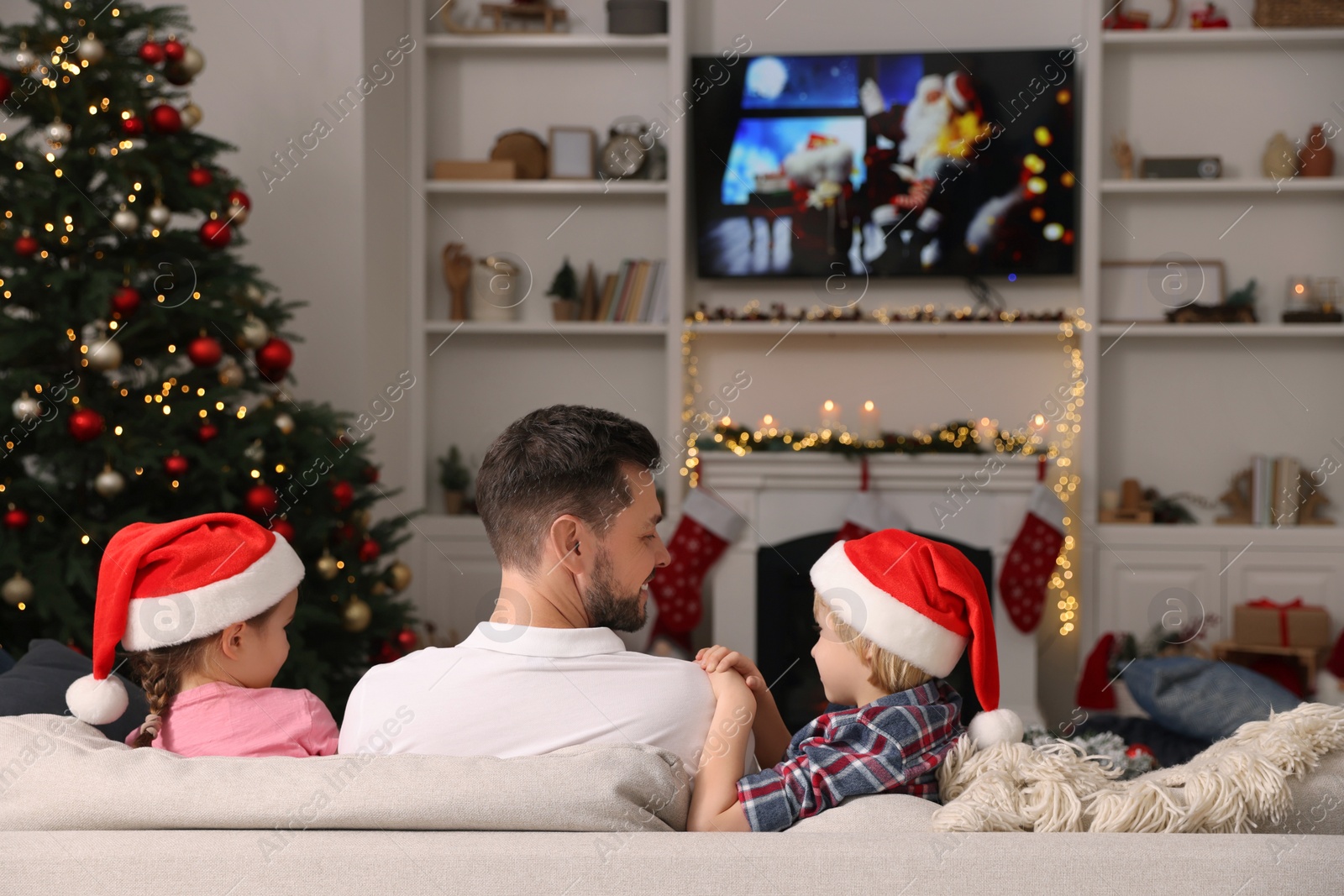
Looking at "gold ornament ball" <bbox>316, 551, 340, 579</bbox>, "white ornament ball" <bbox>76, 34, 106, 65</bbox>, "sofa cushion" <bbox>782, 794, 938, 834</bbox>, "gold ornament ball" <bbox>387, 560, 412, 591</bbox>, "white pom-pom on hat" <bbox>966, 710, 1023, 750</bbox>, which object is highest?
"white ornament ball" <bbox>76, 34, 106, 65</bbox>

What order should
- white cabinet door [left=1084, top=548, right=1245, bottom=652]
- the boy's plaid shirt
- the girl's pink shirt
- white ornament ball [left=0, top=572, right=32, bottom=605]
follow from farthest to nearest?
white cabinet door [left=1084, top=548, right=1245, bottom=652]
white ornament ball [left=0, top=572, right=32, bottom=605]
the girl's pink shirt
the boy's plaid shirt

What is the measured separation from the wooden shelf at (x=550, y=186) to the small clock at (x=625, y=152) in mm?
41

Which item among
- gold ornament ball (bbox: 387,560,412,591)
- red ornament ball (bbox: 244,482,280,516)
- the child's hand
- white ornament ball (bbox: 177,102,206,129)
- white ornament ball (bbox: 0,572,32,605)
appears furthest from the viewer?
gold ornament ball (bbox: 387,560,412,591)

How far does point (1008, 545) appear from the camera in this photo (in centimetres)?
383

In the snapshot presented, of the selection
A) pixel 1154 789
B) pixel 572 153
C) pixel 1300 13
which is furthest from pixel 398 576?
pixel 1300 13

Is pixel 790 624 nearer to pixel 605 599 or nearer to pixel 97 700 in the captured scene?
pixel 605 599

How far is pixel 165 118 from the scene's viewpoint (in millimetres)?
2762

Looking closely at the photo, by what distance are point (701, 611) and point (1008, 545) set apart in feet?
3.65

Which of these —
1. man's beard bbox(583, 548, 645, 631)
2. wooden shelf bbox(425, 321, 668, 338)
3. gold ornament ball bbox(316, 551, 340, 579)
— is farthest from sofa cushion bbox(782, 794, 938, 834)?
wooden shelf bbox(425, 321, 668, 338)

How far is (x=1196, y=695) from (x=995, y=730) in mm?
2016

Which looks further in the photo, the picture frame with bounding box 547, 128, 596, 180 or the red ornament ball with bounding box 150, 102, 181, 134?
the picture frame with bounding box 547, 128, 596, 180

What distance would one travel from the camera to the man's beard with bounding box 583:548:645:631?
1.29 meters

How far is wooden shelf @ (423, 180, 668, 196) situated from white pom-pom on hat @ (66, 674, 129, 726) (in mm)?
3057

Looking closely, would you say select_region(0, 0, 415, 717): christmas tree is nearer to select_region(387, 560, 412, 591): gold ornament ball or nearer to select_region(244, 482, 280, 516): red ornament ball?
select_region(244, 482, 280, 516): red ornament ball
